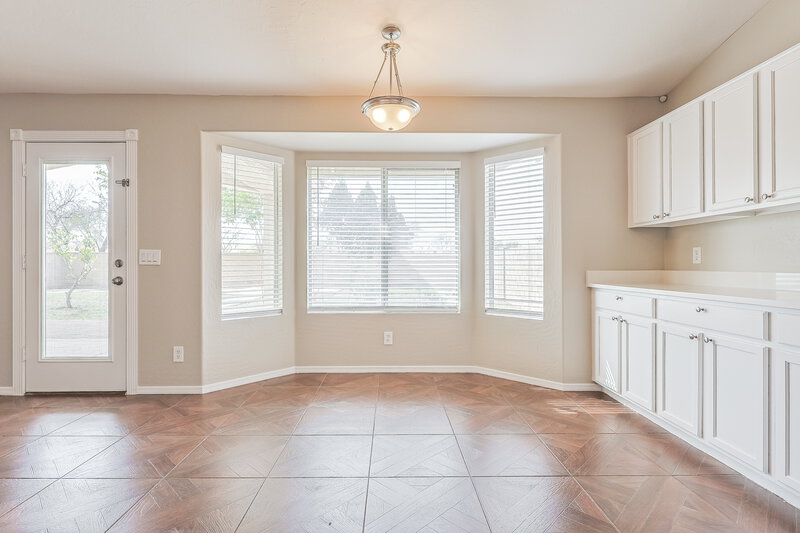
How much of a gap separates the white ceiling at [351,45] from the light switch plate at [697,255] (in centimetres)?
137

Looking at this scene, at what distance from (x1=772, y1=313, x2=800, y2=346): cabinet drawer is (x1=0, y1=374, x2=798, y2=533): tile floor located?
759 mm

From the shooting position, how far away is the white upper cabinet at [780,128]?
209 cm

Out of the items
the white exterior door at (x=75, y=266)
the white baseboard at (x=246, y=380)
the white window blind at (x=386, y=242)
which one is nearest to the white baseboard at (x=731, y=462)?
the white window blind at (x=386, y=242)

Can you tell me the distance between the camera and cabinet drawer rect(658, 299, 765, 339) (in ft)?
6.59

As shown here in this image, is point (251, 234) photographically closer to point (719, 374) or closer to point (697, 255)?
point (719, 374)

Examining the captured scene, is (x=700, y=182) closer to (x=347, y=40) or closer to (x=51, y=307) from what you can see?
(x=347, y=40)

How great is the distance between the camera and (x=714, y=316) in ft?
7.38

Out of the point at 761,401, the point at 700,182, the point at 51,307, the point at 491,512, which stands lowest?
the point at 491,512

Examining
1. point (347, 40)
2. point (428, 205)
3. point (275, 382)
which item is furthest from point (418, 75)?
point (275, 382)

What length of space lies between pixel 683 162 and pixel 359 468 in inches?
116

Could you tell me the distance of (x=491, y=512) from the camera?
1.82m

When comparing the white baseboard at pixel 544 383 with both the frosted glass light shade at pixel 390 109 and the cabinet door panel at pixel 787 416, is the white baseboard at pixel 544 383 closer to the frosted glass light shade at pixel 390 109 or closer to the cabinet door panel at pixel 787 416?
the cabinet door panel at pixel 787 416

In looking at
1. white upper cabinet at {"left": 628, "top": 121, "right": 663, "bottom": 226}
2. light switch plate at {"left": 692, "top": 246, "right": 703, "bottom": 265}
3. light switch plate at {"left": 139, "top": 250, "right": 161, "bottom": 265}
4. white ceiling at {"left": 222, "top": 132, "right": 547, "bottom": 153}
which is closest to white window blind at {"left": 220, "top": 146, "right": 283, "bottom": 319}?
white ceiling at {"left": 222, "top": 132, "right": 547, "bottom": 153}

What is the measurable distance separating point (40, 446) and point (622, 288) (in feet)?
13.1
